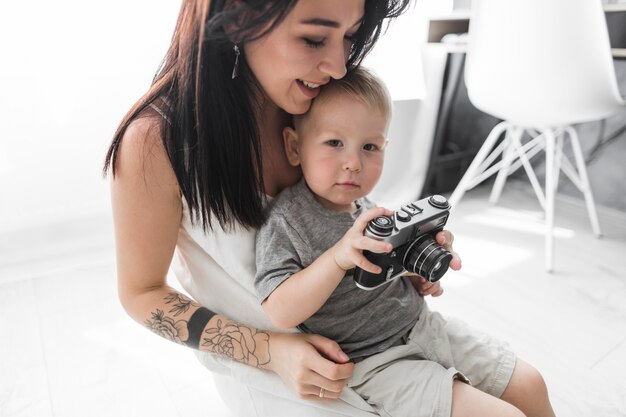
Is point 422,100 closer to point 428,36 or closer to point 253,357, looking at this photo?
point 428,36

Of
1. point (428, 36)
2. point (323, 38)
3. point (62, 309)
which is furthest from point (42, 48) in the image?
point (428, 36)

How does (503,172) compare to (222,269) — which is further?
(503,172)

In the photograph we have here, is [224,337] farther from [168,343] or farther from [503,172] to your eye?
[503,172]

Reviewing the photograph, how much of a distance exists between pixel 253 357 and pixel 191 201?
0.93 ft

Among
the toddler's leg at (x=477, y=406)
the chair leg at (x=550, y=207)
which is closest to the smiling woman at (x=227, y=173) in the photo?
the toddler's leg at (x=477, y=406)

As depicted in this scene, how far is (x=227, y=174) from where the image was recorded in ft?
2.32

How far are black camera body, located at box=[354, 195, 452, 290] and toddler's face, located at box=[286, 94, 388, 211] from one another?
0.13 meters

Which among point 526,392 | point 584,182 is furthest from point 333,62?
point 584,182

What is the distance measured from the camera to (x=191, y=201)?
72cm

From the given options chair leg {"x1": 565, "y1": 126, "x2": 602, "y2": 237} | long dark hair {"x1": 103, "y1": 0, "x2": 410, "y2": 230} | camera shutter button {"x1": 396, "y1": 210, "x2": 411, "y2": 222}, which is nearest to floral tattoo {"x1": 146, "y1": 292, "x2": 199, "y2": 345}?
long dark hair {"x1": 103, "y1": 0, "x2": 410, "y2": 230}

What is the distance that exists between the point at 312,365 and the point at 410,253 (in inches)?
8.9

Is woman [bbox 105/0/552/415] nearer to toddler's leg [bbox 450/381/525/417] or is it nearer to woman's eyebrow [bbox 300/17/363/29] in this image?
woman's eyebrow [bbox 300/17/363/29]

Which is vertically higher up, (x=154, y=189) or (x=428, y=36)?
(x=428, y=36)

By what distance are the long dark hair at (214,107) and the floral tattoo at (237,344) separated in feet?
0.60
